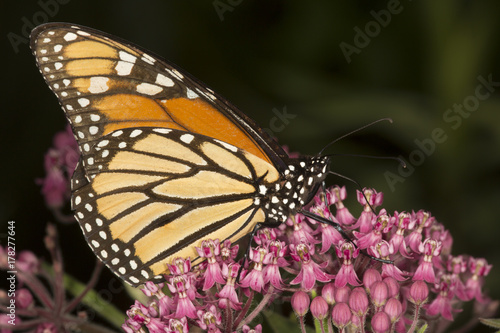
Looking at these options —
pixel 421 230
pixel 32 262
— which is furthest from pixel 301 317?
pixel 32 262

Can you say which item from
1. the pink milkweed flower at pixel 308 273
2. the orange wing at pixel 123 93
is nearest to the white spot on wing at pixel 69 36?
the orange wing at pixel 123 93

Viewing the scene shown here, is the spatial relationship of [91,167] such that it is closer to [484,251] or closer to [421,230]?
[421,230]

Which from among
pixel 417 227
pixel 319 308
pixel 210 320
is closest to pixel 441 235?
pixel 417 227

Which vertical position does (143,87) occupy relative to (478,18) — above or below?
below

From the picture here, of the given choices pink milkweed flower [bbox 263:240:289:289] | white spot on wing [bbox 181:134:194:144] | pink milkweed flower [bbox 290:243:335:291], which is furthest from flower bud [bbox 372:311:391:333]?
white spot on wing [bbox 181:134:194:144]

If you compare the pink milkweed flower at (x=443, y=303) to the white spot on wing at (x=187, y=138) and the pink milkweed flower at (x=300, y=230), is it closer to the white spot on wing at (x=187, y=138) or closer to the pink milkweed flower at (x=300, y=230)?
the pink milkweed flower at (x=300, y=230)

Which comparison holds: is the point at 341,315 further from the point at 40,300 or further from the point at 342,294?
the point at 40,300
